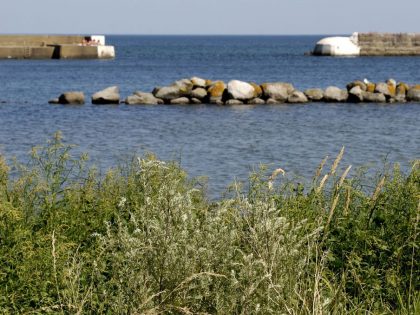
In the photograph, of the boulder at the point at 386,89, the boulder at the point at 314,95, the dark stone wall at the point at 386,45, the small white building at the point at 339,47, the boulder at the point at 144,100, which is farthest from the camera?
the dark stone wall at the point at 386,45

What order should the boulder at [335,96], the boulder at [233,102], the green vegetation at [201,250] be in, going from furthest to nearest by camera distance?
the boulder at [335,96], the boulder at [233,102], the green vegetation at [201,250]

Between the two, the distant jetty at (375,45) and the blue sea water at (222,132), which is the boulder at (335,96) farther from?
the distant jetty at (375,45)

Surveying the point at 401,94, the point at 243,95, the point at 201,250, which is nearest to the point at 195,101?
the point at 243,95

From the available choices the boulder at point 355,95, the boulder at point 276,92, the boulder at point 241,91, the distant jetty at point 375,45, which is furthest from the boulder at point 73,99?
the distant jetty at point 375,45

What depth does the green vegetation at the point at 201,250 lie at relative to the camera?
633cm

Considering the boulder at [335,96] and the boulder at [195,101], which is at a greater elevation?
the boulder at [335,96]

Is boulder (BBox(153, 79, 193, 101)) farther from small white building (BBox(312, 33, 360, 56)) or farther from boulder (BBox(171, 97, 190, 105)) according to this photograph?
small white building (BBox(312, 33, 360, 56))

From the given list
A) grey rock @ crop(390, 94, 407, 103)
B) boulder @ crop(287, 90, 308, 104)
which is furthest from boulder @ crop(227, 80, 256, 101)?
grey rock @ crop(390, 94, 407, 103)

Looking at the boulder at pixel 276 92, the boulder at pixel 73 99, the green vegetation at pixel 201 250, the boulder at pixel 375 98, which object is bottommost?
the boulder at pixel 73 99

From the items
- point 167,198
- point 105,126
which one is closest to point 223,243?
point 167,198

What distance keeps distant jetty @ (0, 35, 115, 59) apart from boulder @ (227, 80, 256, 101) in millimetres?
68182

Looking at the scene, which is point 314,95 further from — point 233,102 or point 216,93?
point 216,93

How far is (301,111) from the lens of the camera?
1672 inches

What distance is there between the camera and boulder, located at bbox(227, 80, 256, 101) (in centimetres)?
4512
